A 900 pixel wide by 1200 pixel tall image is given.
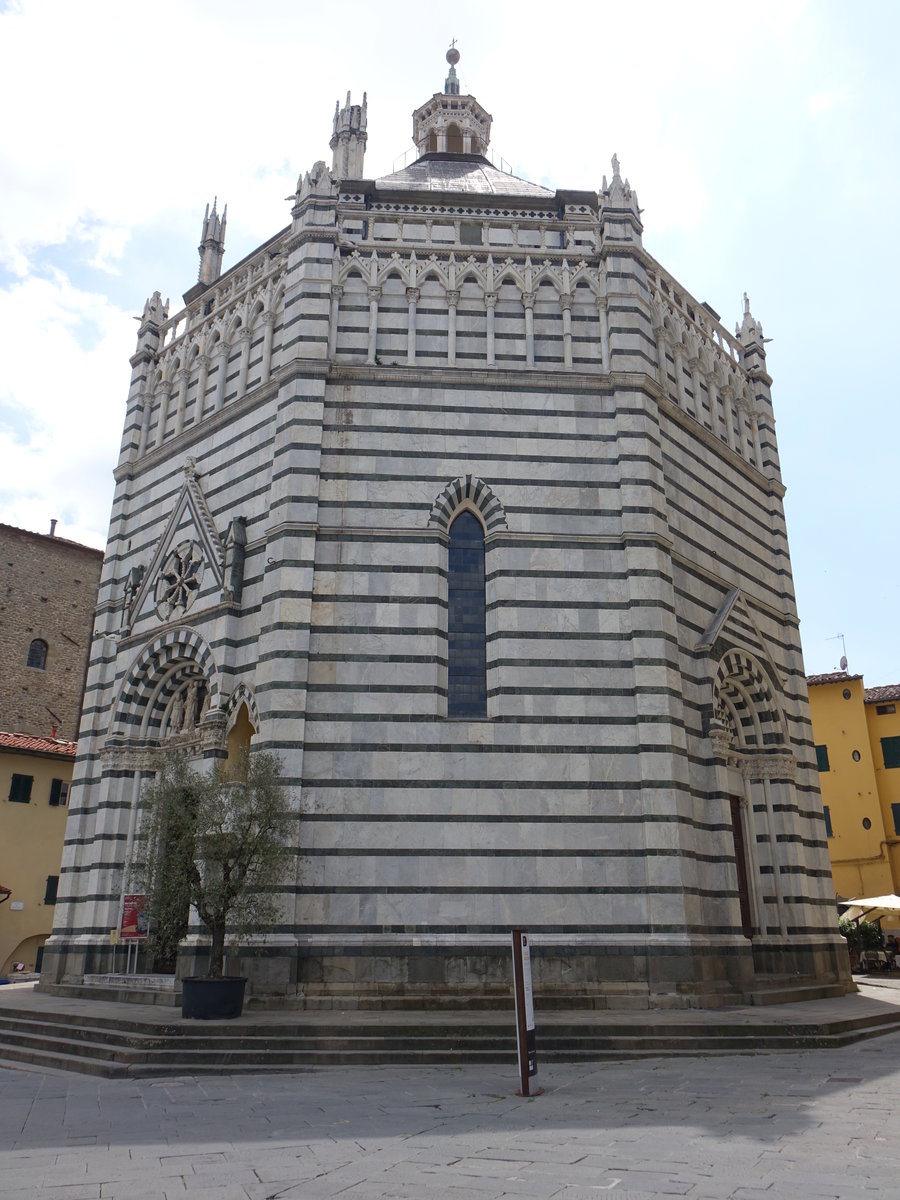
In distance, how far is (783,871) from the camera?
18.9 meters

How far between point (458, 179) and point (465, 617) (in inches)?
501

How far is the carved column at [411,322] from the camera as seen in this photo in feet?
59.7

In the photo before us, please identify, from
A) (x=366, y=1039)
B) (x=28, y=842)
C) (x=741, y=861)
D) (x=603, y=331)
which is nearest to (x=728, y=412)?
(x=603, y=331)

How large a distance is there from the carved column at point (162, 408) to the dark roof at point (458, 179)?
261 inches

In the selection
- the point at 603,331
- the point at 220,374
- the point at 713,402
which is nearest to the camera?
the point at 603,331

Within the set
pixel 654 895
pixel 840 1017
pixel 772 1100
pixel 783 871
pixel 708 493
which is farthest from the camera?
pixel 708 493

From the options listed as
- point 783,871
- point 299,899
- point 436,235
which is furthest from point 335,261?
point 783,871

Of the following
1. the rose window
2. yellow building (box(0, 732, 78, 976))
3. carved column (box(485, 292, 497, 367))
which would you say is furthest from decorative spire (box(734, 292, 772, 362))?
yellow building (box(0, 732, 78, 976))

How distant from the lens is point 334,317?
60.7 ft

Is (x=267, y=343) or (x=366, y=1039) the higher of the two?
(x=267, y=343)

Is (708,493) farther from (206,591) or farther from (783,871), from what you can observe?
(206,591)

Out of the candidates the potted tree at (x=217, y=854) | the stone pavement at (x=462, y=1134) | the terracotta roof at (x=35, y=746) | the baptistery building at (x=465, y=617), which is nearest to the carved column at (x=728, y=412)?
the baptistery building at (x=465, y=617)

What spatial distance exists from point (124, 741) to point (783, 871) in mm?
13512

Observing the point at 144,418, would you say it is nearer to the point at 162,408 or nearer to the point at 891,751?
the point at 162,408
